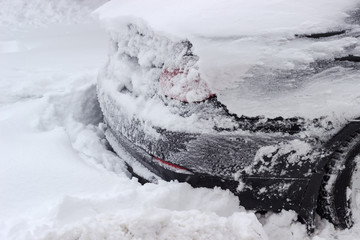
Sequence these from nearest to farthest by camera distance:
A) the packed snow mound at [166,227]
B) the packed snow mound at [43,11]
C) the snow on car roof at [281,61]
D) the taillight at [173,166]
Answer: the packed snow mound at [166,227] < the snow on car roof at [281,61] < the taillight at [173,166] < the packed snow mound at [43,11]

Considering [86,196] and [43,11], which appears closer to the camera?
[86,196]

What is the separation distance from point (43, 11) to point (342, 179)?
9.89 metres

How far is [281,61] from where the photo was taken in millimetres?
1917

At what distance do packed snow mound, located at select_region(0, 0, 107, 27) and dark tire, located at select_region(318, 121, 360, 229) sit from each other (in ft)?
28.3

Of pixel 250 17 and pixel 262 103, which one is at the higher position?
pixel 250 17

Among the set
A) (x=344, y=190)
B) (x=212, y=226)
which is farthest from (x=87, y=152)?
(x=344, y=190)

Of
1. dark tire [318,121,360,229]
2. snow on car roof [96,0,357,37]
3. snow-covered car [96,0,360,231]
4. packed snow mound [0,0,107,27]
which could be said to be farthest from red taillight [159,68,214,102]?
packed snow mound [0,0,107,27]

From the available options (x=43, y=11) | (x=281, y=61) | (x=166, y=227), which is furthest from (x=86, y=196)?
(x=43, y=11)

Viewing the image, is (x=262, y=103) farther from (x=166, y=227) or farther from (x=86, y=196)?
(x=86, y=196)

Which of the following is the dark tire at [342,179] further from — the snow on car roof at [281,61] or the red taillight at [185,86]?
the red taillight at [185,86]

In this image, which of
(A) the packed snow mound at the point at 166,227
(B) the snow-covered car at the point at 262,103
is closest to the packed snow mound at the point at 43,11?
(B) the snow-covered car at the point at 262,103

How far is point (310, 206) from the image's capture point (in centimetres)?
214

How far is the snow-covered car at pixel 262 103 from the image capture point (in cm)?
193

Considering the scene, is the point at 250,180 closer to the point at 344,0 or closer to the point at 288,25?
the point at 288,25
